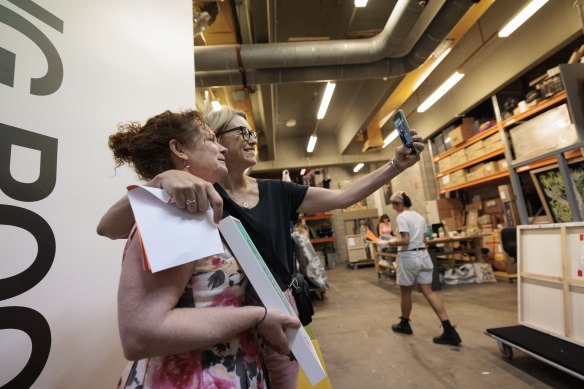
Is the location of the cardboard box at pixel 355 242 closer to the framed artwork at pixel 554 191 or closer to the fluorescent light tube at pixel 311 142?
the fluorescent light tube at pixel 311 142

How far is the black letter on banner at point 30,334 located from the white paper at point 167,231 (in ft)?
2.53

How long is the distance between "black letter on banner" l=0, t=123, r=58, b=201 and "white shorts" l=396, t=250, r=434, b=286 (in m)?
3.31

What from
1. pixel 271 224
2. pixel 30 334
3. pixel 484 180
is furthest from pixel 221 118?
pixel 484 180

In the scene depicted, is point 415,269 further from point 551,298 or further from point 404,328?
point 551,298

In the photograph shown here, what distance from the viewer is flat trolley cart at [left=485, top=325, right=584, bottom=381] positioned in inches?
69.8

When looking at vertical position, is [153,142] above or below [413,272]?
above

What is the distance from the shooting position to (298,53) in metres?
3.86

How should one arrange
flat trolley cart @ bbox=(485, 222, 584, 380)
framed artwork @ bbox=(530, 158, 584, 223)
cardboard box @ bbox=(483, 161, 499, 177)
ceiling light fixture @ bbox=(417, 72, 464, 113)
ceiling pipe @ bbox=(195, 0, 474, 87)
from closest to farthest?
flat trolley cart @ bbox=(485, 222, 584, 380) → framed artwork @ bbox=(530, 158, 584, 223) → ceiling pipe @ bbox=(195, 0, 474, 87) → ceiling light fixture @ bbox=(417, 72, 464, 113) → cardboard box @ bbox=(483, 161, 499, 177)

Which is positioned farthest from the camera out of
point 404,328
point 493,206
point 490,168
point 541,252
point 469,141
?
point 493,206

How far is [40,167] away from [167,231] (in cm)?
85

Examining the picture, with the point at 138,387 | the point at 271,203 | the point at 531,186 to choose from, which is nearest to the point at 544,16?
the point at 531,186

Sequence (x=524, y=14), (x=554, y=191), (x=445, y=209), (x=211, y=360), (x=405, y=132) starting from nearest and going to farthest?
(x=211, y=360)
(x=405, y=132)
(x=554, y=191)
(x=524, y=14)
(x=445, y=209)

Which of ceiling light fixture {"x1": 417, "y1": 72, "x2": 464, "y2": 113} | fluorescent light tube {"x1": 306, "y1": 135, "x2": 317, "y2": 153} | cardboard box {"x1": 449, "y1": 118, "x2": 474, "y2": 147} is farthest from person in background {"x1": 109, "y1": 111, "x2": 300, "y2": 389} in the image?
fluorescent light tube {"x1": 306, "y1": 135, "x2": 317, "y2": 153}

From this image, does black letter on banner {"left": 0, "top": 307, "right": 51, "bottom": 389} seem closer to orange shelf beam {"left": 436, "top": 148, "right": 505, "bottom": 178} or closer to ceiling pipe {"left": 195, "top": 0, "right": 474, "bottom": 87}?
ceiling pipe {"left": 195, "top": 0, "right": 474, "bottom": 87}
